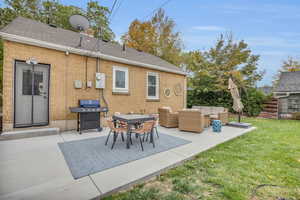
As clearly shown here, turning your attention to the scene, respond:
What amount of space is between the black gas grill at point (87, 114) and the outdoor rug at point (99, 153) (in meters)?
1.07

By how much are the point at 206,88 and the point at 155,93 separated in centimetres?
554

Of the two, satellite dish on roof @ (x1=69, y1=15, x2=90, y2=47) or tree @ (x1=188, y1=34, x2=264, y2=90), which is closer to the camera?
satellite dish on roof @ (x1=69, y1=15, x2=90, y2=47)

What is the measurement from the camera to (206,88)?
37.5 ft

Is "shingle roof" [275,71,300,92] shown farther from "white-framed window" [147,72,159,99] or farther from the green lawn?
"white-framed window" [147,72,159,99]

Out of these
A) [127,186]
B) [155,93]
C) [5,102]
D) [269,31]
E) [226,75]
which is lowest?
[127,186]

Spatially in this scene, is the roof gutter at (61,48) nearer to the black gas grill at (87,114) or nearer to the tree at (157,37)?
the black gas grill at (87,114)

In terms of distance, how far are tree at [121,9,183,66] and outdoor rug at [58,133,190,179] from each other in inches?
509

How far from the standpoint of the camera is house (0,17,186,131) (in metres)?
4.32

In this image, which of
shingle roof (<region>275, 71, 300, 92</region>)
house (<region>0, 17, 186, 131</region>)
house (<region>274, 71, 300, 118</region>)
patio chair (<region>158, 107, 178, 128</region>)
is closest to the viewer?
house (<region>0, 17, 186, 131</region>)

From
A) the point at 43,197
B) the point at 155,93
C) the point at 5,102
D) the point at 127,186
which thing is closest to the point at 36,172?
the point at 43,197

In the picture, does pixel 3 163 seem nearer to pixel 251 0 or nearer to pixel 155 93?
pixel 155 93

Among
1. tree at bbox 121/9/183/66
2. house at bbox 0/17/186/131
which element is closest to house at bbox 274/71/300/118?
tree at bbox 121/9/183/66

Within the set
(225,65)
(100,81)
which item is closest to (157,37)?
(225,65)

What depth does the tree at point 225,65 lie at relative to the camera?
35.3 feet
